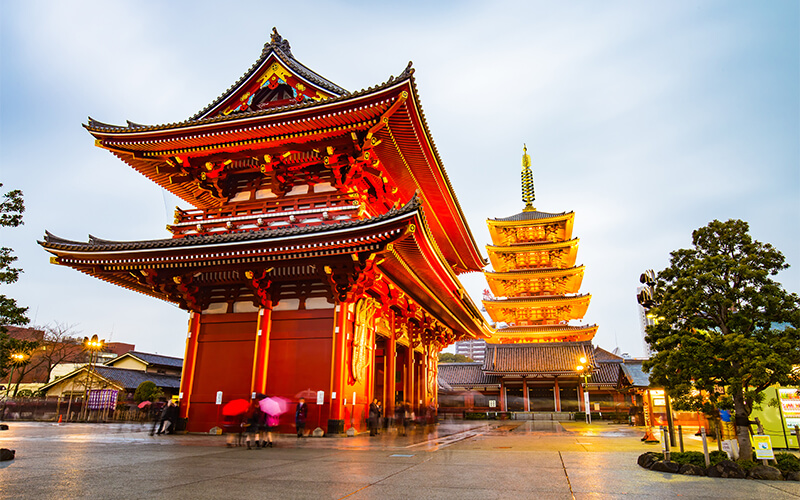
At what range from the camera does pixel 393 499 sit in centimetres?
619

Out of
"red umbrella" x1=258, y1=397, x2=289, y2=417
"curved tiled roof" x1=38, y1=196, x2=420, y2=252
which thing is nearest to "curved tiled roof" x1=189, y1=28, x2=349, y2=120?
"curved tiled roof" x1=38, y1=196, x2=420, y2=252

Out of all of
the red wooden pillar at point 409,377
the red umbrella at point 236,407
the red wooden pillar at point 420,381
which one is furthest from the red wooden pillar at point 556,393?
the red umbrella at point 236,407

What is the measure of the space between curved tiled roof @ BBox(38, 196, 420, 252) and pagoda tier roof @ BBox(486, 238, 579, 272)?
35230 millimetres

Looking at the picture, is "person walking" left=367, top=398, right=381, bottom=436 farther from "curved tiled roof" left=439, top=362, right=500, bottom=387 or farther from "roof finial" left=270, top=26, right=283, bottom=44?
"curved tiled roof" left=439, top=362, right=500, bottom=387

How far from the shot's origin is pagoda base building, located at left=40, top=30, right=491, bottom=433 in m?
15.6

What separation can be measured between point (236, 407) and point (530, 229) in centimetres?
3896

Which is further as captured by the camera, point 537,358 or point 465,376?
point 465,376

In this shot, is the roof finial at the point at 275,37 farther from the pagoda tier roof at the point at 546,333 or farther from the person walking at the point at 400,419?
the pagoda tier roof at the point at 546,333

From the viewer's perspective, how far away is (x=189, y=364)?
17.9 m

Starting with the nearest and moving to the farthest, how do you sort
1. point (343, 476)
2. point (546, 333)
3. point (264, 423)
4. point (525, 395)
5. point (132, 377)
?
point (343, 476) < point (264, 423) < point (132, 377) < point (525, 395) < point (546, 333)

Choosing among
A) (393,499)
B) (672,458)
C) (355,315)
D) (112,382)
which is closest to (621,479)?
(672,458)

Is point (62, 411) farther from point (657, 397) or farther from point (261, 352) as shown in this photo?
point (657, 397)

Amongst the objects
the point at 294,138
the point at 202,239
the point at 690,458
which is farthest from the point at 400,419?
the point at 690,458

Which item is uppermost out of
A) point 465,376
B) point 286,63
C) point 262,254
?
point 286,63
